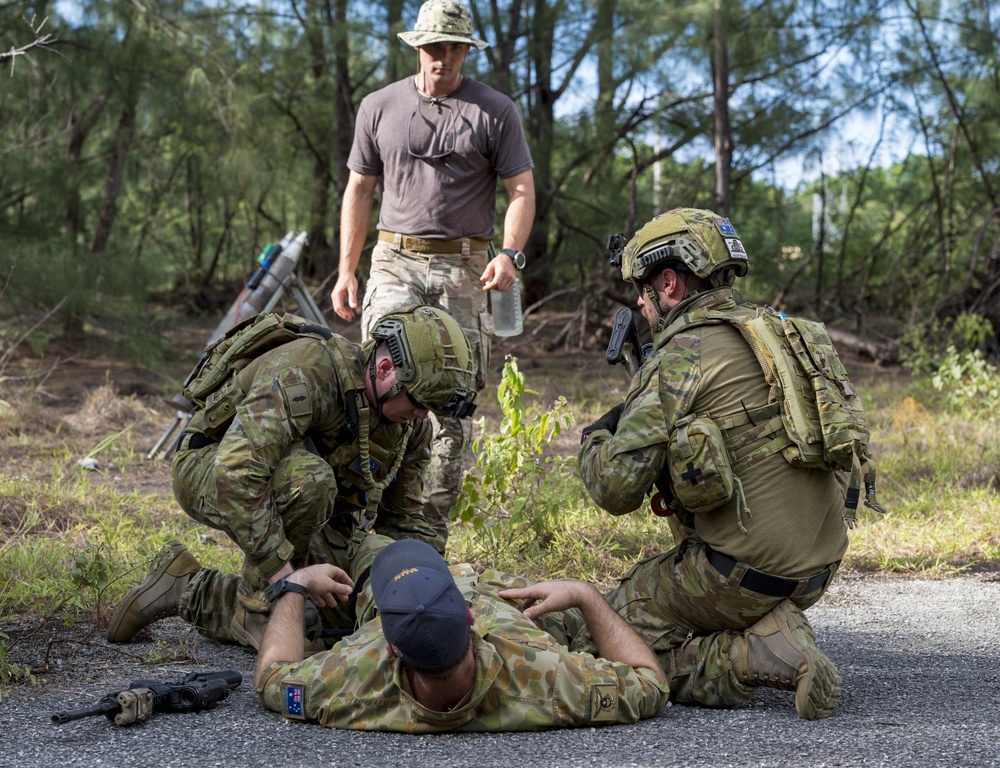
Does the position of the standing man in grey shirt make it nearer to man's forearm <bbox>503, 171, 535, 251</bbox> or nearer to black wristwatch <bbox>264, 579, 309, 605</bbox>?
man's forearm <bbox>503, 171, 535, 251</bbox>

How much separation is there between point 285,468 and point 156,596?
2.17 ft

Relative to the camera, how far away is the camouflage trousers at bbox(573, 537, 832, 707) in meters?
3.15

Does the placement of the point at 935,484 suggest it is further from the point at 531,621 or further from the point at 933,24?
the point at 933,24

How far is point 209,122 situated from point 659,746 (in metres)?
9.14

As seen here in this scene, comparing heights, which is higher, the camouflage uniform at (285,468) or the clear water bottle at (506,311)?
the clear water bottle at (506,311)

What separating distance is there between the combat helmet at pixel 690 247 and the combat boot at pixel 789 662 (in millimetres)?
999

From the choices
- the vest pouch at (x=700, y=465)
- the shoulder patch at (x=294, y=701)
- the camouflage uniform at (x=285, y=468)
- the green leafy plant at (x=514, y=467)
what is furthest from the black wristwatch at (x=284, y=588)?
the green leafy plant at (x=514, y=467)

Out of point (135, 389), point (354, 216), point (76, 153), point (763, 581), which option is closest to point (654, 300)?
point (763, 581)

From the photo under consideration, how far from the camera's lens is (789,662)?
9.96 ft

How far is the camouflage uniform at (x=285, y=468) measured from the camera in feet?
11.0

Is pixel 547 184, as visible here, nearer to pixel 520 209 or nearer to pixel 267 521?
pixel 520 209

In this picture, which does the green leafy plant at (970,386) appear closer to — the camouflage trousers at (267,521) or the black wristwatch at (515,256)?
the black wristwatch at (515,256)

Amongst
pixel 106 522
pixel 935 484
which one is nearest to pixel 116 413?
pixel 106 522

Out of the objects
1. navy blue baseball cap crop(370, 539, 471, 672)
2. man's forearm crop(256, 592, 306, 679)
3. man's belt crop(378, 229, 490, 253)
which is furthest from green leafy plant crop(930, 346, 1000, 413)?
navy blue baseball cap crop(370, 539, 471, 672)
